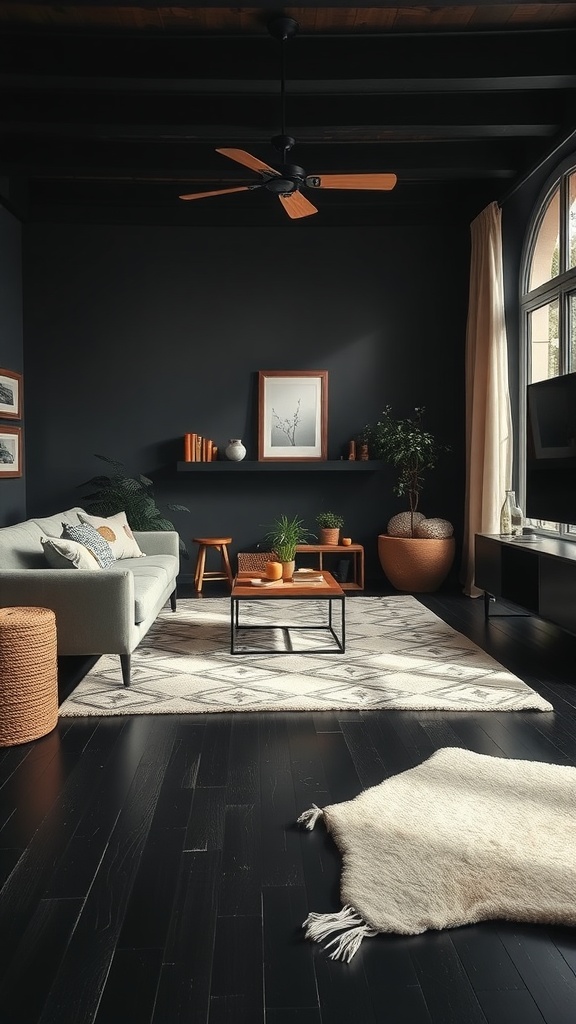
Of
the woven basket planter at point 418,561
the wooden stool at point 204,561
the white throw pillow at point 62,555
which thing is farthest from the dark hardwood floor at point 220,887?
the wooden stool at point 204,561

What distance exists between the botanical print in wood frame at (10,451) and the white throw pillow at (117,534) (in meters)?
1.38

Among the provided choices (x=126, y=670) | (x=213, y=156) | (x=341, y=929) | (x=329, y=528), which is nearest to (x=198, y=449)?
(x=329, y=528)

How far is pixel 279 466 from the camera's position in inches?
277

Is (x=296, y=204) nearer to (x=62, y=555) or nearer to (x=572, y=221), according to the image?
(x=572, y=221)

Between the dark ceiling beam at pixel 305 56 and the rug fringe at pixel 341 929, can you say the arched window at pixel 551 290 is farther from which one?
the rug fringe at pixel 341 929

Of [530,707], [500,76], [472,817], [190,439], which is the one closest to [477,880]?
[472,817]

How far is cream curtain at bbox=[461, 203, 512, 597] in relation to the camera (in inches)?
251

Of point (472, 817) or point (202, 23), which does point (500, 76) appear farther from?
point (472, 817)

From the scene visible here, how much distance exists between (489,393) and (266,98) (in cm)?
284

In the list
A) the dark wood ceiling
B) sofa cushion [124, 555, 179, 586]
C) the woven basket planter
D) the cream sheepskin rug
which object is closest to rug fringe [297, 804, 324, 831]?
the cream sheepskin rug

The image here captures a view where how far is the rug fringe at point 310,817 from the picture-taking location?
235cm

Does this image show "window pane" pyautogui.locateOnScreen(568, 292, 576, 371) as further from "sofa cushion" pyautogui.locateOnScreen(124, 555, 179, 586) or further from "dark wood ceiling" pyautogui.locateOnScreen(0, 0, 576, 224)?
"sofa cushion" pyautogui.locateOnScreen(124, 555, 179, 586)

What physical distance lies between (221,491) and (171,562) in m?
1.93

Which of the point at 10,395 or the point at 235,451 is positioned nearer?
the point at 10,395
